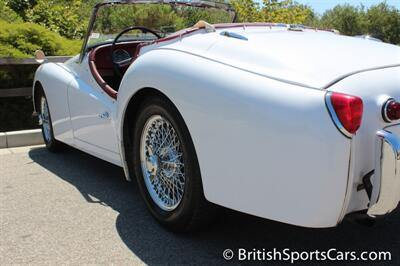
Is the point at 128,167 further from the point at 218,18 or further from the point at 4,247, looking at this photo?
the point at 218,18

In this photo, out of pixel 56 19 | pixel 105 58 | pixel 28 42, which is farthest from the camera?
pixel 56 19

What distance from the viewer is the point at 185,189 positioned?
2928 mm

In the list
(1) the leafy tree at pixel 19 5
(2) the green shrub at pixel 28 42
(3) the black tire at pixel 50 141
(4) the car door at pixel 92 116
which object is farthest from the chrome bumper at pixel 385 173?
(1) the leafy tree at pixel 19 5

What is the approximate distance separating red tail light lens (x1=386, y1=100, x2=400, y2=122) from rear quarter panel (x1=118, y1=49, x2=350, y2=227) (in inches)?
12.6

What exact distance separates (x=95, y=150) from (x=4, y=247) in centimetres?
122

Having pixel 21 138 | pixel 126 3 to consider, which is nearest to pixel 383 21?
pixel 21 138

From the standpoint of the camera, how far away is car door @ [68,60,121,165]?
3826mm

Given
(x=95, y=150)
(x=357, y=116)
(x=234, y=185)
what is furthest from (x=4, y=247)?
(x=357, y=116)

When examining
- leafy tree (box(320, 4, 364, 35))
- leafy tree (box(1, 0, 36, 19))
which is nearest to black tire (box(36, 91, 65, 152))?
leafy tree (box(1, 0, 36, 19))

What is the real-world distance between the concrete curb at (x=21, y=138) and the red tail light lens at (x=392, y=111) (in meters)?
4.70

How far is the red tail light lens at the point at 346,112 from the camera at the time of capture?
221cm

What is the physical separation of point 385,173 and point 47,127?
403 cm

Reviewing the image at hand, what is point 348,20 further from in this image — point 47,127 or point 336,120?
point 336,120

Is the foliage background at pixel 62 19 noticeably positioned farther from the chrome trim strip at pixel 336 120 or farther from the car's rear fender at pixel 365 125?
the chrome trim strip at pixel 336 120
